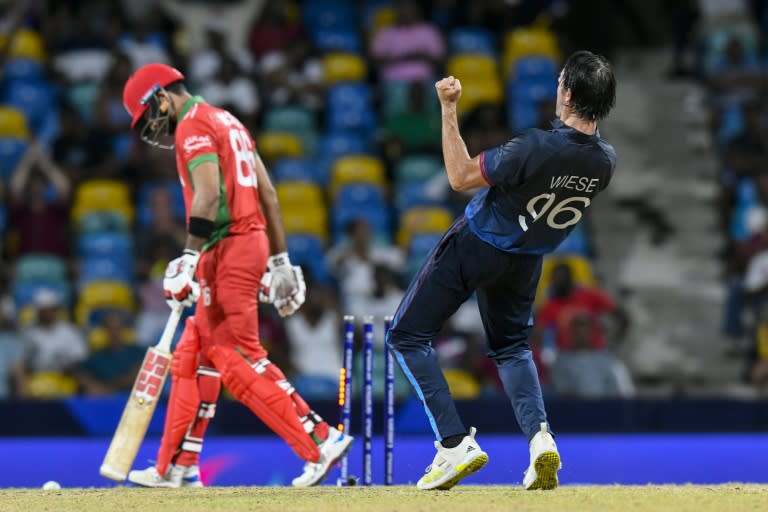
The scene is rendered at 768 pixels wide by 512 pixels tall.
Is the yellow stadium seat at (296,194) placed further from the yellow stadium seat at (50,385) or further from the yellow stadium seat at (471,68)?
the yellow stadium seat at (50,385)

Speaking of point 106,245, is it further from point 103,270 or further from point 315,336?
point 315,336

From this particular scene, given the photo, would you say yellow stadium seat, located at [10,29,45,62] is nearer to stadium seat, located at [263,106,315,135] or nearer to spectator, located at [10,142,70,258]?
spectator, located at [10,142,70,258]

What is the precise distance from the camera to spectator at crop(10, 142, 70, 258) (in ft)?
40.5

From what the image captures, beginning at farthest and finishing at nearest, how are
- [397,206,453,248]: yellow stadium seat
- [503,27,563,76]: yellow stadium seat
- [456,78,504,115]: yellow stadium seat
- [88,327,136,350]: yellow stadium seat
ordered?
[503,27,563,76]: yellow stadium seat < [456,78,504,115]: yellow stadium seat < [397,206,453,248]: yellow stadium seat < [88,327,136,350]: yellow stadium seat

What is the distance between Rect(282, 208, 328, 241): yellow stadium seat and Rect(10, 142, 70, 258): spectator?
1994mm

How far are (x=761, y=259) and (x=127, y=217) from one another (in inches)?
224

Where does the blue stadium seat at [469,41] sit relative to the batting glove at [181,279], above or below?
above

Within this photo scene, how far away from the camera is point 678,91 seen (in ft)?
→ 51.4

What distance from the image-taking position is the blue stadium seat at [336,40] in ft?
48.1

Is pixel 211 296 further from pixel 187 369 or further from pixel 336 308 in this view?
pixel 336 308

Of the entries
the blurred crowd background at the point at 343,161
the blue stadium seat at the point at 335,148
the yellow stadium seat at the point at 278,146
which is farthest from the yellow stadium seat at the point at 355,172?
the yellow stadium seat at the point at 278,146

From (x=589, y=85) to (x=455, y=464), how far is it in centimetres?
175

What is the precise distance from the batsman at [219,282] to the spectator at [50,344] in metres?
4.31

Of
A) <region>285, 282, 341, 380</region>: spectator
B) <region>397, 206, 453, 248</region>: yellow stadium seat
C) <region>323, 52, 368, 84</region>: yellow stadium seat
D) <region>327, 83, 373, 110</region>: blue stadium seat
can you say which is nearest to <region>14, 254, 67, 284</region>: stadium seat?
<region>285, 282, 341, 380</region>: spectator
